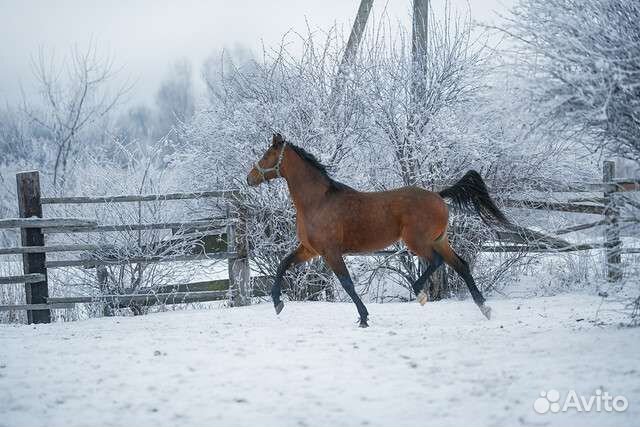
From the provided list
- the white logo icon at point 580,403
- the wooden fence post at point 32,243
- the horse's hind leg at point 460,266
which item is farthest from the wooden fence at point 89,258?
the white logo icon at point 580,403

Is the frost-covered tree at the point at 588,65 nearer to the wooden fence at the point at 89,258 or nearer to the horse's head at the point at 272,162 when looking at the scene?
the horse's head at the point at 272,162

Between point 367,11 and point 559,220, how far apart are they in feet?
14.5

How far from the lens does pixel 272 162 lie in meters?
6.70

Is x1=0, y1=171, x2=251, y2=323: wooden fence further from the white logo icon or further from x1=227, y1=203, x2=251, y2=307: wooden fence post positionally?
the white logo icon

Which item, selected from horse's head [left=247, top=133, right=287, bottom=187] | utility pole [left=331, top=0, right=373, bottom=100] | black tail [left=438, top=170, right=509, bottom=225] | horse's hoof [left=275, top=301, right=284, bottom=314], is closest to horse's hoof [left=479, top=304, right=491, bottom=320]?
black tail [left=438, top=170, right=509, bottom=225]

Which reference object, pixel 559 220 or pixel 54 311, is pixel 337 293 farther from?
pixel 54 311

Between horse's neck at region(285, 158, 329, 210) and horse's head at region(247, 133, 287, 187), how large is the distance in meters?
0.15

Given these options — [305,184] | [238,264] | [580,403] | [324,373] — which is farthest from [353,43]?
[580,403]

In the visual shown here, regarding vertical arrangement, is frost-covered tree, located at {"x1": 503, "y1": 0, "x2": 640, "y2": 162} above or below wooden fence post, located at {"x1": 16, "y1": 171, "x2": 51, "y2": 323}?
above

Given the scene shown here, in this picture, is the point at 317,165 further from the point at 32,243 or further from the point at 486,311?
the point at 32,243

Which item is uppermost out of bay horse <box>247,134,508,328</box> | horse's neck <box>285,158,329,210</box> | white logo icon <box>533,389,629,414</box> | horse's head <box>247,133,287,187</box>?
horse's head <box>247,133,287,187</box>

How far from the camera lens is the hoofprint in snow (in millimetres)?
3350

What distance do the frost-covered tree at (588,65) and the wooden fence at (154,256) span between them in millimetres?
3231

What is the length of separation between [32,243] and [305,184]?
13.1 ft
